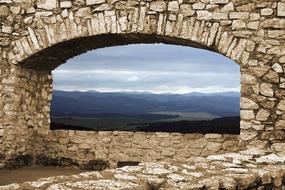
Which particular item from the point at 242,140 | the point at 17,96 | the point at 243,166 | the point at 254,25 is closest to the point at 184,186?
the point at 243,166

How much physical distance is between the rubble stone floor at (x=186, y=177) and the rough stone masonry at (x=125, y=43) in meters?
1.55

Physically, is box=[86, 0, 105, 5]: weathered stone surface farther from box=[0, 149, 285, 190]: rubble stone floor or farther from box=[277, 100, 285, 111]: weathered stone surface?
box=[0, 149, 285, 190]: rubble stone floor

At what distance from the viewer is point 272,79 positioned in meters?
6.59

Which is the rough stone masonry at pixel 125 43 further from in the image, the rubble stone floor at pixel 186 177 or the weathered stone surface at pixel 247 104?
the rubble stone floor at pixel 186 177

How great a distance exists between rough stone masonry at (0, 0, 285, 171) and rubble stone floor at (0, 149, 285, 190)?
155 centimetres

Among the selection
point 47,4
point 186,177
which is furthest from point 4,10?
point 186,177

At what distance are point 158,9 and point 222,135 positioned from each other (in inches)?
86.5

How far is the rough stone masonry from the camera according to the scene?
21.7ft

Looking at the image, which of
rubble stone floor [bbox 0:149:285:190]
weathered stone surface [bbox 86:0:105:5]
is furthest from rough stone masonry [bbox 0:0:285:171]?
rubble stone floor [bbox 0:149:285:190]

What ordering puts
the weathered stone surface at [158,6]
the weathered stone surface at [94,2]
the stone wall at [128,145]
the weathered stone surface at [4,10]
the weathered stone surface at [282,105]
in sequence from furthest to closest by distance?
the weathered stone surface at [4,10] → the stone wall at [128,145] → the weathered stone surface at [94,2] → the weathered stone surface at [158,6] → the weathered stone surface at [282,105]

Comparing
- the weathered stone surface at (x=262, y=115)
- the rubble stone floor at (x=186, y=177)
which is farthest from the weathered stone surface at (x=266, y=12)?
the rubble stone floor at (x=186, y=177)

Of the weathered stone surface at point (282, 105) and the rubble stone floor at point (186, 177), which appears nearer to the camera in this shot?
the rubble stone floor at point (186, 177)

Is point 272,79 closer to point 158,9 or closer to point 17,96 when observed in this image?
point 158,9

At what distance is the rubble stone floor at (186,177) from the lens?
10.7 ft
